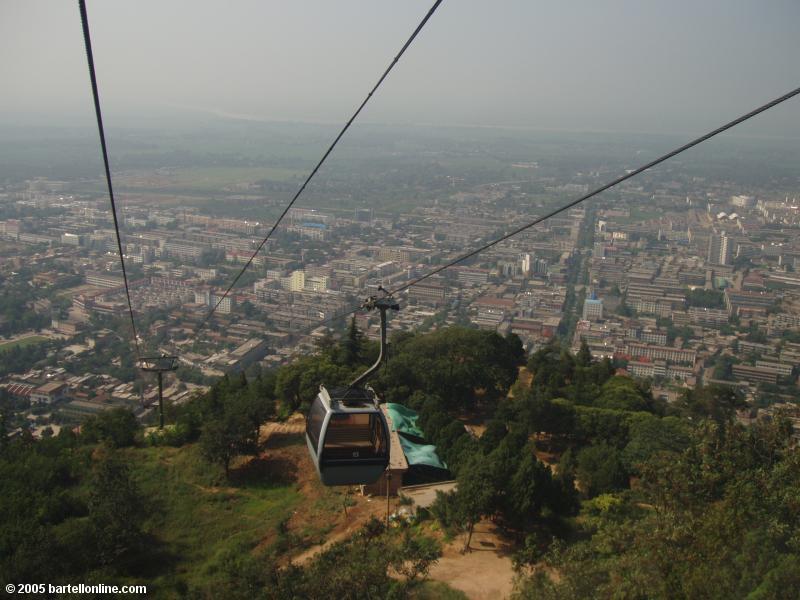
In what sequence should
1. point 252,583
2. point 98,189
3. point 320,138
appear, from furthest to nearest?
1. point 320,138
2. point 98,189
3. point 252,583

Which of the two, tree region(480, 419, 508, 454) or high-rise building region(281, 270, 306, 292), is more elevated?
tree region(480, 419, 508, 454)

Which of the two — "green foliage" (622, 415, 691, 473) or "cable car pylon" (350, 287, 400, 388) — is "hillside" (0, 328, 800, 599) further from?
"cable car pylon" (350, 287, 400, 388)

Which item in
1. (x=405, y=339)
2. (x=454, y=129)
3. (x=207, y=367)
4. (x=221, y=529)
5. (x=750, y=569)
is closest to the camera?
(x=750, y=569)

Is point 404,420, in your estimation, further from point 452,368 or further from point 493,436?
point 452,368

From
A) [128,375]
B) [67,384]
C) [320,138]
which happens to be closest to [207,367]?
[128,375]

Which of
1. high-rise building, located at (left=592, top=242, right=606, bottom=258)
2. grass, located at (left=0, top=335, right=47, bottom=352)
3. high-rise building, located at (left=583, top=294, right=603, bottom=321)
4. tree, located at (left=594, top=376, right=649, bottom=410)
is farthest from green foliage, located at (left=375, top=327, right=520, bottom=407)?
high-rise building, located at (left=592, top=242, right=606, bottom=258)

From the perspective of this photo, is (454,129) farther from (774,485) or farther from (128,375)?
(774,485)
